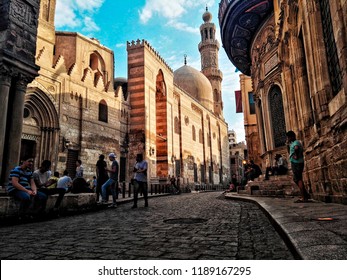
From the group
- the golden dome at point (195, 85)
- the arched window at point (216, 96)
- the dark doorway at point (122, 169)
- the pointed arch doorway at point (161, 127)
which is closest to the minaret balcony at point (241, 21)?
the pointed arch doorway at point (161, 127)

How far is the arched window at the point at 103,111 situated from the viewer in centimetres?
1872

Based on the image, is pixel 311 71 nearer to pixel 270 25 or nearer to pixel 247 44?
pixel 270 25

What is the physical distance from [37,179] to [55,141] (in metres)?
9.53

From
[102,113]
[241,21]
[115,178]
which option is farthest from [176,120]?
[115,178]

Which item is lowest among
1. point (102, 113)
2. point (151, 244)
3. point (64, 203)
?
point (151, 244)

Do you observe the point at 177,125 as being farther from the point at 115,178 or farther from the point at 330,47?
the point at 330,47

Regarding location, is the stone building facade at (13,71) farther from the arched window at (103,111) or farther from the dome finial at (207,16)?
the dome finial at (207,16)

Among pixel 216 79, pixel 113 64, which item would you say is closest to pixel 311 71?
pixel 113 64

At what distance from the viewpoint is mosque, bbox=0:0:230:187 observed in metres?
14.6

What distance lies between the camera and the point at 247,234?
3.31 metres

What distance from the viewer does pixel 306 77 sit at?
7668 mm

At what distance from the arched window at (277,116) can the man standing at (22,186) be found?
449 inches

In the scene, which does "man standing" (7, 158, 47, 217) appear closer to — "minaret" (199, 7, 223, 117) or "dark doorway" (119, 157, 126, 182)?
"dark doorway" (119, 157, 126, 182)

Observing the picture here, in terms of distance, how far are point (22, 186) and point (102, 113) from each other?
14.4m
